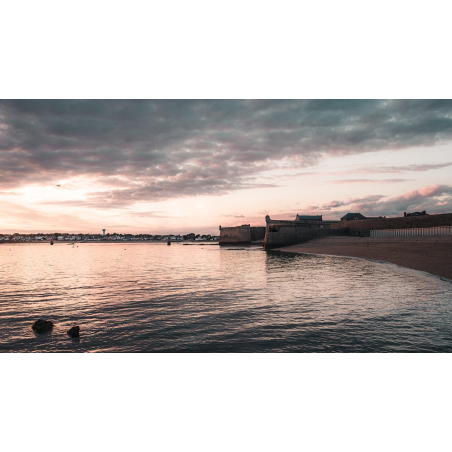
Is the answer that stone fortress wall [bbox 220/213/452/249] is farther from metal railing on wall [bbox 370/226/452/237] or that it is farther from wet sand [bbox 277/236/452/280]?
wet sand [bbox 277/236/452/280]

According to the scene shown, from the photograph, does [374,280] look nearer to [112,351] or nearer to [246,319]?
[246,319]

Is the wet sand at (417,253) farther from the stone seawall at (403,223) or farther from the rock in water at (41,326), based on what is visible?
the rock in water at (41,326)

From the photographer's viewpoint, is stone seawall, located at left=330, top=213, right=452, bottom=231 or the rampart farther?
the rampart

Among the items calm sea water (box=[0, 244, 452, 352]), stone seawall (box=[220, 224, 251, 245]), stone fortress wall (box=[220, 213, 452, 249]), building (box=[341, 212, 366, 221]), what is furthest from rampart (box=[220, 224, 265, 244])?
calm sea water (box=[0, 244, 452, 352])

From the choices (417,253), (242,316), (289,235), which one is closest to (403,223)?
(289,235)

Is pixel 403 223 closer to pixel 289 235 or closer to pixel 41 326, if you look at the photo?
pixel 289 235

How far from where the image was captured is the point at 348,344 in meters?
8.68

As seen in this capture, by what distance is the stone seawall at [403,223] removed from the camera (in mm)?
51706

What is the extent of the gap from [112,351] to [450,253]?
105 ft

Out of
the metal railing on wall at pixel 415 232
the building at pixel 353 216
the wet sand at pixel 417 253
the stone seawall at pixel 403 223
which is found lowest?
the wet sand at pixel 417 253

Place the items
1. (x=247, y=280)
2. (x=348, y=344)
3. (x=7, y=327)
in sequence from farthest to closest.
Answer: (x=247, y=280)
(x=7, y=327)
(x=348, y=344)

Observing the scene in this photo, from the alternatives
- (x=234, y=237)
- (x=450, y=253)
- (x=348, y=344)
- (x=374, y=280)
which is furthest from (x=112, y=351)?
(x=234, y=237)

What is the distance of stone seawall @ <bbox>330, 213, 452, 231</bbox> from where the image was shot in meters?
51.7

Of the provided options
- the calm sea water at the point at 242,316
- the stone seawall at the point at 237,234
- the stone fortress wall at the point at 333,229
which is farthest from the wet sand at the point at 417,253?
the stone seawall at the point at 237,234
